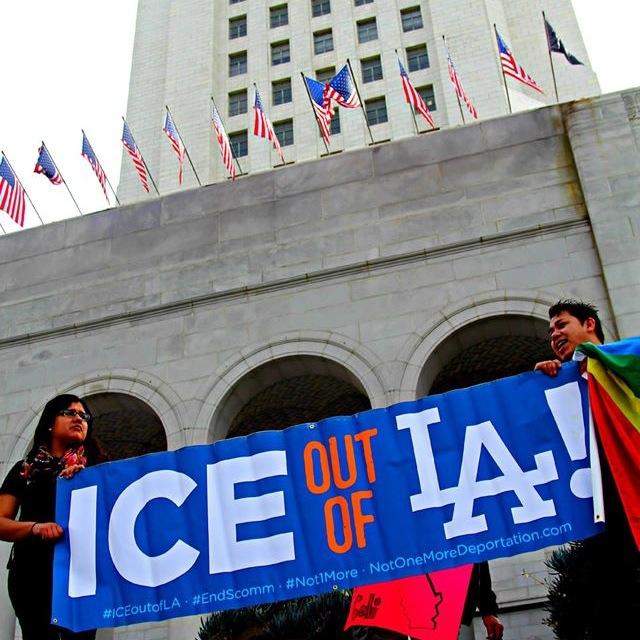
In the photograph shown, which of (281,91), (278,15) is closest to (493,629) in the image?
(281,91)

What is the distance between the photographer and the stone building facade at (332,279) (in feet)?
47.0

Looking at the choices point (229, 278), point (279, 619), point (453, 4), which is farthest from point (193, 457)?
point (453, 4)

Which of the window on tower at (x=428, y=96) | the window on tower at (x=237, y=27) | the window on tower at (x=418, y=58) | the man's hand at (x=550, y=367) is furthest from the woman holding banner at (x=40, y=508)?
the window on tower at (x=237, y=27)

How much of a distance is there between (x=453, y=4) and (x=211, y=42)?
41.8ft

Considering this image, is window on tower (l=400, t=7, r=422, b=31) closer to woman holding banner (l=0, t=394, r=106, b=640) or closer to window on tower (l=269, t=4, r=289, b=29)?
window on tower (l=269, t=4, r=289, b=29)

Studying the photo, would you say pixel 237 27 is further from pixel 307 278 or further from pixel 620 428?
pixel 620 428

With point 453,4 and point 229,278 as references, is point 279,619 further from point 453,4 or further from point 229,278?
point 453,4

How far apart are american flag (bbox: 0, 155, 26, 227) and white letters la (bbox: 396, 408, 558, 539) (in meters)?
15.9

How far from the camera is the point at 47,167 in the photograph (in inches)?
893

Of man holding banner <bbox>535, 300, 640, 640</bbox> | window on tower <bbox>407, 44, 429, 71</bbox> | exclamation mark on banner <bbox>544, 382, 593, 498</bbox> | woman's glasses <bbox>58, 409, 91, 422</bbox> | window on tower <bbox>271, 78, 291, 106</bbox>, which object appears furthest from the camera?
window on tower <bbox>271, 78, 291, 106</bbox>

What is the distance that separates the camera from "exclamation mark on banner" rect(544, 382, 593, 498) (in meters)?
6.13

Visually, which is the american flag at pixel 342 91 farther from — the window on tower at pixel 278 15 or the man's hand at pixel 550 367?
the window on tower at pixel 278 15

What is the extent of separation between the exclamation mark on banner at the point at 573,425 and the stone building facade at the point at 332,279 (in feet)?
23.8

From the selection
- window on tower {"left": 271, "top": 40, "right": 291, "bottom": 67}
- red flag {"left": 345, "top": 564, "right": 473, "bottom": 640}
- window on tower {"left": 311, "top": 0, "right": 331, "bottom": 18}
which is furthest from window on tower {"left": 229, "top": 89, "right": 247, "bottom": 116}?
red flag {"left": 345, "top": 564, "right": 473, "bottom": 640}
